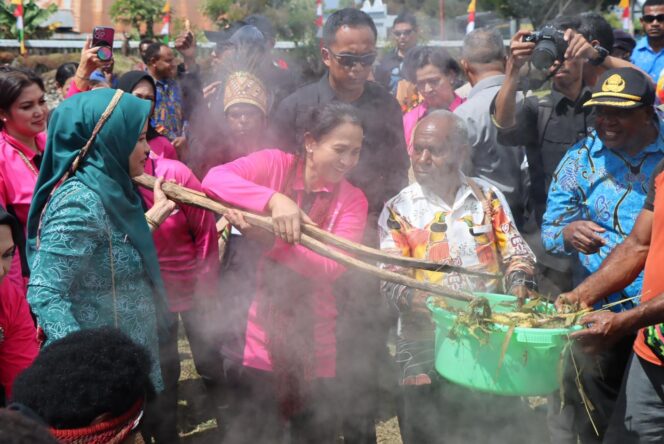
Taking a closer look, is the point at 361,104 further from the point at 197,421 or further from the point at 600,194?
the point at 197,421

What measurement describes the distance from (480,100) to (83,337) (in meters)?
2.89

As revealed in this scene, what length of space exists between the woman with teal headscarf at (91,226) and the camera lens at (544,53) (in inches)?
74.1

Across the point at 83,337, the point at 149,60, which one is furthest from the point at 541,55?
the point at 149,60

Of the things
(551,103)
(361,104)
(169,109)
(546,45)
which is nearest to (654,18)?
(551,103)

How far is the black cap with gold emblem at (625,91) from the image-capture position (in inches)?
108

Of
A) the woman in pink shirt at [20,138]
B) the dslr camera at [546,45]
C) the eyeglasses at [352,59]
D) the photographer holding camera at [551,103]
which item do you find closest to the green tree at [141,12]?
the woman in pink shirt at [20,138]

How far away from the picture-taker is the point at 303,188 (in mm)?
2947

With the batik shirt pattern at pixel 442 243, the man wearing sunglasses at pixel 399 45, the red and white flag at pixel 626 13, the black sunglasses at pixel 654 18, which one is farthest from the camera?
the red and white flag at pixel 626 13

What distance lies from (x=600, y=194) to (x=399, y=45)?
3.45 meters

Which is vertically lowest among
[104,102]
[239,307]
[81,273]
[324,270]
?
[239,307]

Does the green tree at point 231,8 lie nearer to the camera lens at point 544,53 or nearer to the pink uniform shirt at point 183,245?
the pink uniform shirt at point 183,245

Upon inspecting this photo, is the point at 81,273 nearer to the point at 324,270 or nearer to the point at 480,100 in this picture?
the point at 324,270

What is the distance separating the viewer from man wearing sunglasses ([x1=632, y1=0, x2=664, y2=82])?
18.2ft

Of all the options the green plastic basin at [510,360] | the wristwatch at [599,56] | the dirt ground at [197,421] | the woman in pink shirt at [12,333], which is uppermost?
the wristwatch at [599,56]
